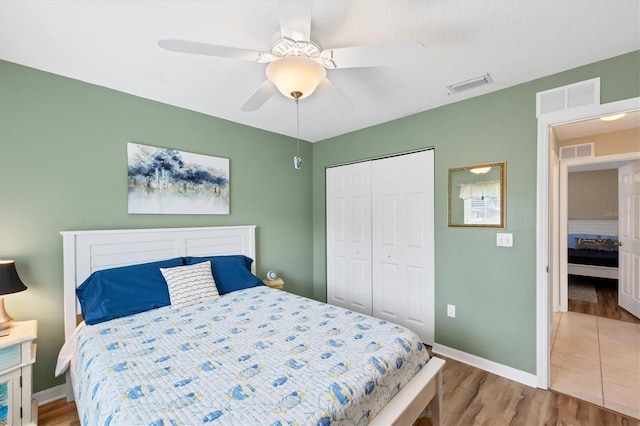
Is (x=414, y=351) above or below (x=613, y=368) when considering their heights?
above

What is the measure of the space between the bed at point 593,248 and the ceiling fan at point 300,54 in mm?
5968

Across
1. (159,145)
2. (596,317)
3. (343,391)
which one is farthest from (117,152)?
(596,317)

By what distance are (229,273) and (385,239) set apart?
176 centimetres

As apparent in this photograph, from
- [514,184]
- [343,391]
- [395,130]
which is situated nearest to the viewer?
[343,391]

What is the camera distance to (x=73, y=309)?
2131mm

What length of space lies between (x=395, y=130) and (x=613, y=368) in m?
2.95

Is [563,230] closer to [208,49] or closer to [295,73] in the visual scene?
[295,73]

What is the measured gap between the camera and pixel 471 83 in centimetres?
228

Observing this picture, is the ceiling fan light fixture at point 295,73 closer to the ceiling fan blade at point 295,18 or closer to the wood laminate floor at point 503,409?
the ceiling fan blade at point 295,18

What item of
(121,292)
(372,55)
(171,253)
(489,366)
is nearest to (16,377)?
(121,292)

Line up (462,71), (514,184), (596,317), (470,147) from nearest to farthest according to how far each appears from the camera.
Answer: (462,71)
(514,184)
(470,147)
(596,317)

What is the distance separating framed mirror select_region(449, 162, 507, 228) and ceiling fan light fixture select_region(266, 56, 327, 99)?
5.88 feet

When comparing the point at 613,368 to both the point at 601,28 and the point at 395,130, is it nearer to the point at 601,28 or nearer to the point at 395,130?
the point at 601,28

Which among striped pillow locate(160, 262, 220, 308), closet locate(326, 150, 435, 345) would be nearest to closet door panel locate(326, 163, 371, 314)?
closet locate(326, 150, 435, 345)
